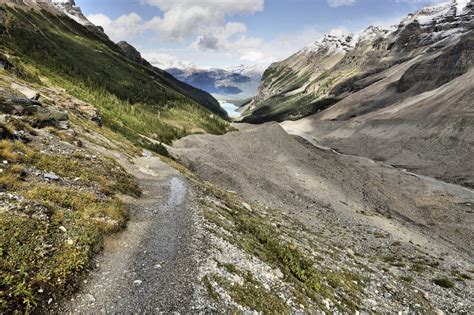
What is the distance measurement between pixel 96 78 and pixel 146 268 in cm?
13499

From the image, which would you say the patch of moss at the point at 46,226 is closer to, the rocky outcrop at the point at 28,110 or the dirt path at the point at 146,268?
the dirt path at the point at 146,268

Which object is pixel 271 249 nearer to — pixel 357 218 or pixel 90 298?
pixel 90 298

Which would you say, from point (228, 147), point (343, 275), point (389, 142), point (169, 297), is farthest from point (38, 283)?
point (389, 142)

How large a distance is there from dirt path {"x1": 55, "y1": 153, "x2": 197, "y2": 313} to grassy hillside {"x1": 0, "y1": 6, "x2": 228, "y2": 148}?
164 feet

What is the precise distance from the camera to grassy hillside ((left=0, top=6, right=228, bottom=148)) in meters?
93.1

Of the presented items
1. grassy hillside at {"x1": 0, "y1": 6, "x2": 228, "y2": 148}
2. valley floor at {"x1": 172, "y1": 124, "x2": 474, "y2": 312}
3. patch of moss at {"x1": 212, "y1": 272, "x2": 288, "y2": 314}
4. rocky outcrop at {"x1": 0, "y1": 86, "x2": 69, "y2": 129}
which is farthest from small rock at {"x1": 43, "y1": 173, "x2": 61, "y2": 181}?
grassy hillside at {"x1": 0, "y1": 6, "x2": 228, "y2": 148}

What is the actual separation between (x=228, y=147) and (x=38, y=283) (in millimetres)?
76641

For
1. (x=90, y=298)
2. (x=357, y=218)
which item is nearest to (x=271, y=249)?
(x=90, y=298)

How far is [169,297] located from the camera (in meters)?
14.7

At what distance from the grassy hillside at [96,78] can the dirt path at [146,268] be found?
164ft

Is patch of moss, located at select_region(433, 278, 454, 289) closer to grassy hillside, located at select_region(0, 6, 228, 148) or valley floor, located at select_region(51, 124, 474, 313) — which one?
valley floor, located at select_region(51, 124, 474, 313)

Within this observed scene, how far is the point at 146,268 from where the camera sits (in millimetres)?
16688

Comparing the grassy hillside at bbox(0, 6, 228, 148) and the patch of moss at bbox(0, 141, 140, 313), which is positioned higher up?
the grassy hillside at bbox(0, 6, 228, 148)

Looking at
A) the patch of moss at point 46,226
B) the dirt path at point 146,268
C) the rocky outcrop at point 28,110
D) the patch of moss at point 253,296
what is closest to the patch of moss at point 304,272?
the patch of moss at point 253,296
